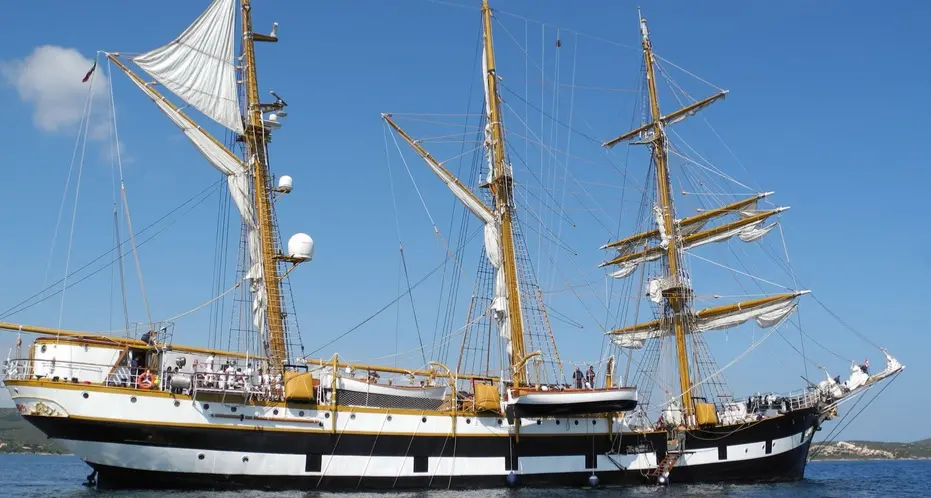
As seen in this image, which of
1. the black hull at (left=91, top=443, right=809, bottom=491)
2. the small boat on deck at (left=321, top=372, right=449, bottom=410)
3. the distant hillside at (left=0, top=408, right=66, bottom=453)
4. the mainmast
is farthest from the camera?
the distant hillside at (left=0, top=408, right=66, bottom=453)

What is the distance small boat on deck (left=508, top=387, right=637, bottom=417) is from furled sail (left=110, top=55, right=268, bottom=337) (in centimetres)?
1218

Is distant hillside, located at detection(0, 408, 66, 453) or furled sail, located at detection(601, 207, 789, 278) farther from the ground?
furled sail, located at detection(601, 207, 789, 278)

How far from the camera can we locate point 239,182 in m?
36.8

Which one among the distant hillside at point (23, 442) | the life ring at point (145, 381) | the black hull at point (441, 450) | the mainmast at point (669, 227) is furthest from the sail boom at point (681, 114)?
the distant hillside at point (23, 442)

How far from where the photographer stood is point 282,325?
34969 millimetres

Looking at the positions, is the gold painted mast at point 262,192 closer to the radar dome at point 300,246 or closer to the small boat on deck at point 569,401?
the radar dome at point 300,246

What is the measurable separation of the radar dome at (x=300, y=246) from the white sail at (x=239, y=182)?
5.73ft

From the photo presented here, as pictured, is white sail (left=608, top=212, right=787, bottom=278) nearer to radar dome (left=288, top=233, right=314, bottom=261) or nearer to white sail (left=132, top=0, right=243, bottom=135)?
radar dome (left=288, top=233, right=314, bottom=261)

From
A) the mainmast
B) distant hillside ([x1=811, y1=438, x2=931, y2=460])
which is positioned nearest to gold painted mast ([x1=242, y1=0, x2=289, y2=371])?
the mainmast

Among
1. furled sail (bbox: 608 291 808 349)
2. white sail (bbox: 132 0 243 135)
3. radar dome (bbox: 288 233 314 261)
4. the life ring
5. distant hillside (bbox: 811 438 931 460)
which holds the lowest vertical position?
distant hillside (bbox: 811 438 931 460)

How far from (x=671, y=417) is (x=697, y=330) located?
8.24m

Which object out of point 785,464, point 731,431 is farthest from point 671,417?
point 785,464

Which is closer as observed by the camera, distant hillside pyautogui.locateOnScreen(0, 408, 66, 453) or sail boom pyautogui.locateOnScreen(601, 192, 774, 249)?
sail boom pyautogui.locateOnScreen(601, 192, 774, 249)

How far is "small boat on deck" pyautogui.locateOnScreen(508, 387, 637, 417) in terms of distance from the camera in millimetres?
32438
